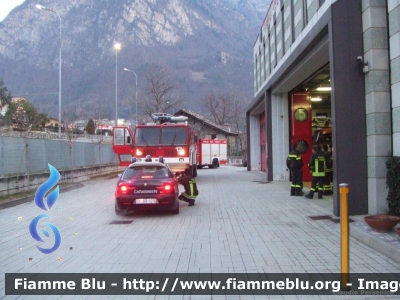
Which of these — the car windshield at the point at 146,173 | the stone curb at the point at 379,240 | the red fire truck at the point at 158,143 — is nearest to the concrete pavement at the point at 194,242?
the stone curb at the point at 379,240

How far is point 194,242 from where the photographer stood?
8273mm

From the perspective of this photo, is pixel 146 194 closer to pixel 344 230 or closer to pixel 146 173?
pixel 146 173

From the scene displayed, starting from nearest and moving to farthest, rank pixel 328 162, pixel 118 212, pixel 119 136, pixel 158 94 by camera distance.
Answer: pixel 118 212, pixel 328 162, pixel 119 136, pixel 158 94

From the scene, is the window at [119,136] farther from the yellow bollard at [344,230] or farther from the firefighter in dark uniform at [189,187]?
the yellow bollard at [344,230]

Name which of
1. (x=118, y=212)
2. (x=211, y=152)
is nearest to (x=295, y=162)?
(x=118, y=212)

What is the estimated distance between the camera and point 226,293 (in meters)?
5.40

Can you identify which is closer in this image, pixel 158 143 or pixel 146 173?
pixel 146 173

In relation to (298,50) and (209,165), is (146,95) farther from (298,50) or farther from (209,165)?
(298,50)

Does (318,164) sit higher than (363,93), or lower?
lower

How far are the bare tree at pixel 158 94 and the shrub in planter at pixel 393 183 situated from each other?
4419 cm

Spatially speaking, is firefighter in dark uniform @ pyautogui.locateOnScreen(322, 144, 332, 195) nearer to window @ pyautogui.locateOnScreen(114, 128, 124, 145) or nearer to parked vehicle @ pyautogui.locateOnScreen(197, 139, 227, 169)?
window @ pyautogui.locateOnScreen(114, 128, 124, 145)

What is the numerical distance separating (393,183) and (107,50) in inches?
6742

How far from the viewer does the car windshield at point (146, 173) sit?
11484mm

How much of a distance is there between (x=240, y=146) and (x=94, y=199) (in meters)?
52.3
